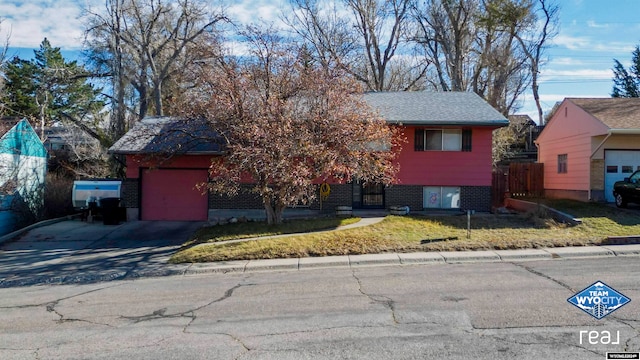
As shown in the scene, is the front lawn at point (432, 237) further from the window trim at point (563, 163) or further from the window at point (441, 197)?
the window trim at point (563, 163)

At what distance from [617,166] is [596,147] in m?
1.20

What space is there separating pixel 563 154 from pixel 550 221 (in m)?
8.62

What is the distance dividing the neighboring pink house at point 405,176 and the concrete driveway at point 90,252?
3.73 ft

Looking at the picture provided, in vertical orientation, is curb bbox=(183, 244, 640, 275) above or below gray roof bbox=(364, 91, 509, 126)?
below

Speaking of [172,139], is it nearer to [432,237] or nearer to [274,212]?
[274,212]

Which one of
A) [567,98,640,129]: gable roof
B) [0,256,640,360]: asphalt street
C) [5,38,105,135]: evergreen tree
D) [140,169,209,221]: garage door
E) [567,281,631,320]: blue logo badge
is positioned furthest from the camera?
[5,38,105,135]: evergreen tree

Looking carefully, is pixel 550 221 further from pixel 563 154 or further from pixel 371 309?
pixel 371 309

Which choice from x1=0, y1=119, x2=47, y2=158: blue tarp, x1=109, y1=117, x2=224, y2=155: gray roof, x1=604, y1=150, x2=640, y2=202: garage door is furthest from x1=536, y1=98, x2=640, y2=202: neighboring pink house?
x1=0, y1=119, x2=47, y2=158: blue tarp

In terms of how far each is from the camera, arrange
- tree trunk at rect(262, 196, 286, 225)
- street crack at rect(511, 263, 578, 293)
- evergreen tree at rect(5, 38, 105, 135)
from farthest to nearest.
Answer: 1. evergreen tree at rect(5, 38, 105, 135)
2. tree trunk at rect(262, 196, 286, 225)
3. street crack at rect(511, 263, 578, 293)

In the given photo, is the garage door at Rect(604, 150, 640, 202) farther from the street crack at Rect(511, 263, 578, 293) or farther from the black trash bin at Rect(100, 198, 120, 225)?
the black trash bin at Rect(100, 198, 120, 225)

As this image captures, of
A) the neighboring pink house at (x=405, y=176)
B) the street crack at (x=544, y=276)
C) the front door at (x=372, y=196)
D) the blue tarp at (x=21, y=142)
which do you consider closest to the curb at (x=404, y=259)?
the street crack at (x=544, y=276)

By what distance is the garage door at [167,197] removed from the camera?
18.5 m

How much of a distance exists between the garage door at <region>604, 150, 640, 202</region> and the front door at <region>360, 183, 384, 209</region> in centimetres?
950

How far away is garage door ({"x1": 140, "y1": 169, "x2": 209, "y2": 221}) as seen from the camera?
18469 mm
